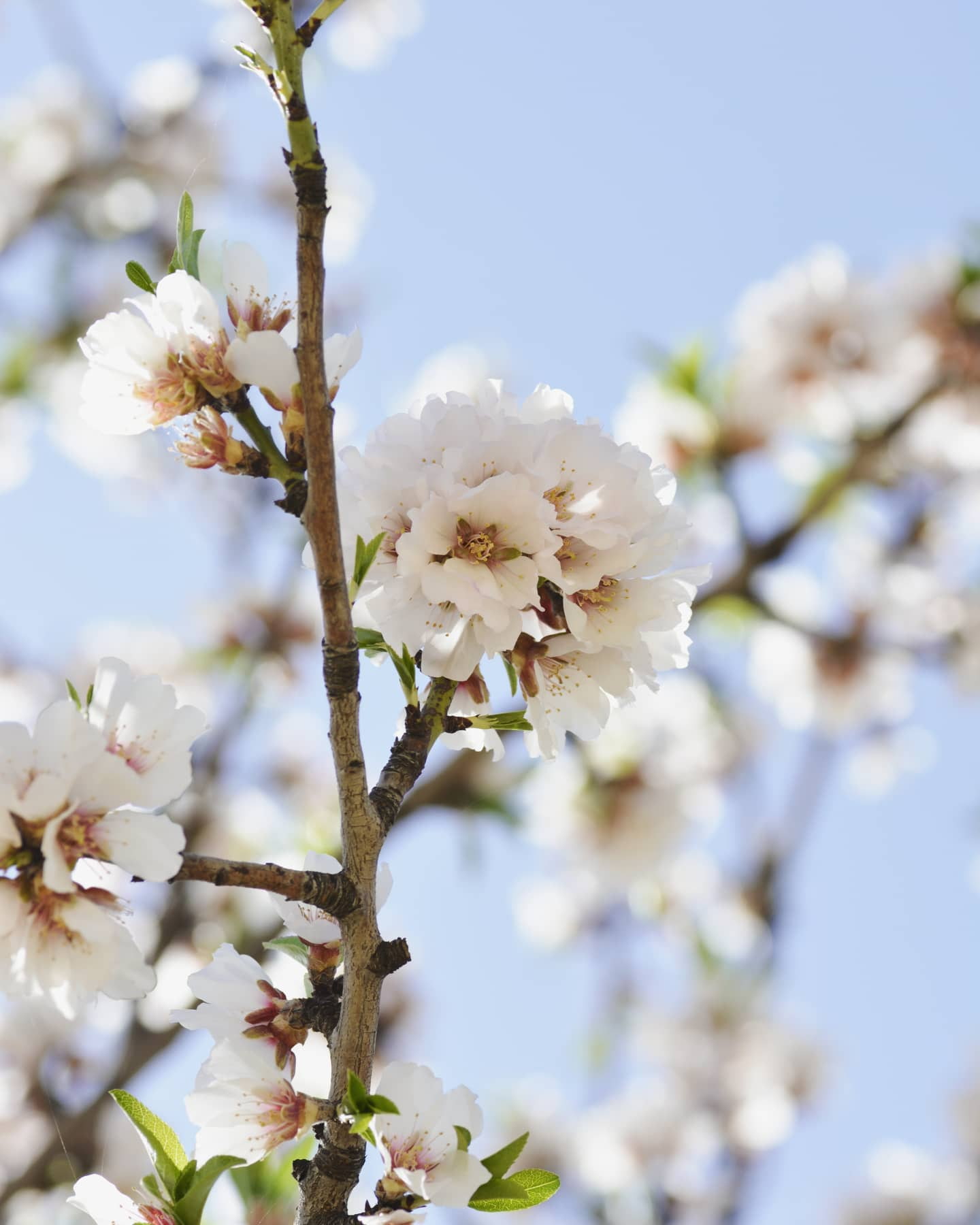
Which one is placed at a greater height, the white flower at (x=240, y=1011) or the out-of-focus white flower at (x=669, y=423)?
the out-of-focus white flower at (x=669, y=423)

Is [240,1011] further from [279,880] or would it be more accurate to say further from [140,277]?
[140,277]

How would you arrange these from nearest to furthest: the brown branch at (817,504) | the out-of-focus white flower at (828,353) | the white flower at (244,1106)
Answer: the white flower at (244,1106) < the brown branch at (817,504) < the out-of-focus white flower at (828,353)

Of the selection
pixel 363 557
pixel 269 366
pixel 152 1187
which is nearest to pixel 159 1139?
pixel 152 1187

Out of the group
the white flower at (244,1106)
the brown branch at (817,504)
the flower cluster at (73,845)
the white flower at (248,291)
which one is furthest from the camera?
the brown branch at (817,504)

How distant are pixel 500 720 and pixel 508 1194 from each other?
0.29 m

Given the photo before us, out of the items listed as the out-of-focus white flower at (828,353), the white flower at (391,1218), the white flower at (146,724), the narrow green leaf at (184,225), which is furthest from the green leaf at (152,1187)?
the out-of-focus white flower at (828,353)

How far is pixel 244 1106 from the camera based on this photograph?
69cm

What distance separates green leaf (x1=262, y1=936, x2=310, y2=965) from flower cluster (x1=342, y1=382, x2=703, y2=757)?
199 mm

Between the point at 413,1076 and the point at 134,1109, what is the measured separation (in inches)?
7.2

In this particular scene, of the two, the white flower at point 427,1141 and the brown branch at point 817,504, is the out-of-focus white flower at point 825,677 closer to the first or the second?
the brown branch at point 817,504

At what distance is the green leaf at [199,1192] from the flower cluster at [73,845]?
132mm

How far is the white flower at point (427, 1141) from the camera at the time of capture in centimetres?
62

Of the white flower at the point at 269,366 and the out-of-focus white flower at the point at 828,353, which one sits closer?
the white flower at the point at 269,366

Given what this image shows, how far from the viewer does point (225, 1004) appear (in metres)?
0.72
